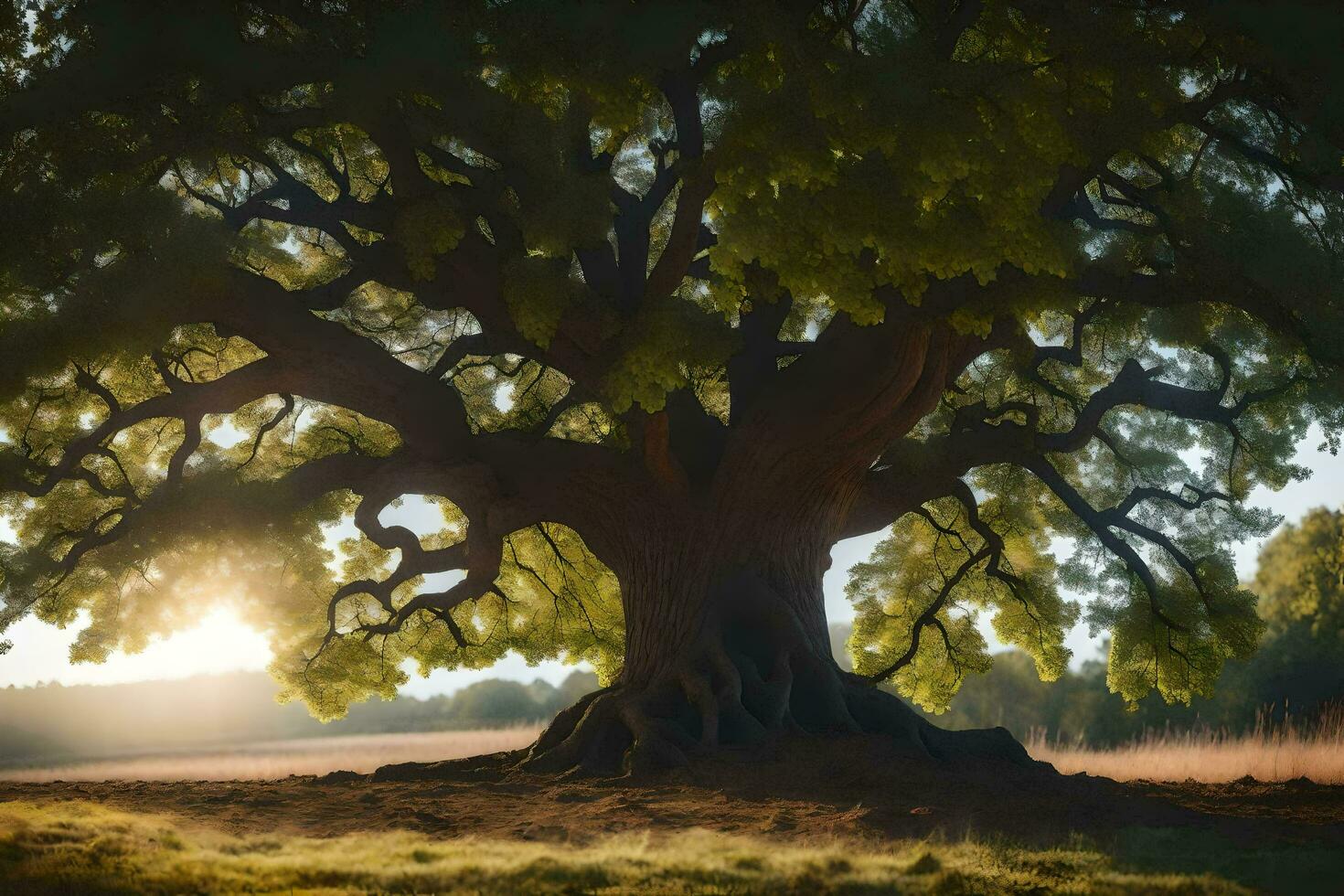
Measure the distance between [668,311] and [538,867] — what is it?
5.37 m

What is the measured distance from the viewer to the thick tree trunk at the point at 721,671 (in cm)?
1059

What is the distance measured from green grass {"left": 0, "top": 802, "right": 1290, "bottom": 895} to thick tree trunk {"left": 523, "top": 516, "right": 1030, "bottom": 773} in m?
3.83

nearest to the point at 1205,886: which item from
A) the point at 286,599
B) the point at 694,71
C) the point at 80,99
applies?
the point at 694,71

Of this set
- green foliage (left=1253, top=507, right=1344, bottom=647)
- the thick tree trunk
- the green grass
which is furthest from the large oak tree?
green foliage (left=1253, top=507, right=1344, bottom=647)

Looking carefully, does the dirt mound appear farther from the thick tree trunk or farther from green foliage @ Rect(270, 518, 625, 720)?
green foliage @ Rect(270, 518, 625, 720)

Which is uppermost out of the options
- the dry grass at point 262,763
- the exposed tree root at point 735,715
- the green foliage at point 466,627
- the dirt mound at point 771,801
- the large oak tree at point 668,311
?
the large oak tree at point 668,311

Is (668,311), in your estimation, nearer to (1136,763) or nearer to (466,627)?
(466,627)

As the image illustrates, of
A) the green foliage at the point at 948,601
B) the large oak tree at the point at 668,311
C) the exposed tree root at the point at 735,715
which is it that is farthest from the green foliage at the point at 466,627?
the exposed tree root at the point at 735,715

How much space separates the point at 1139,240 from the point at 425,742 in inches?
731

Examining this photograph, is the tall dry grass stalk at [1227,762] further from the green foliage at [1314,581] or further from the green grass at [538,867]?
the green foliage at [1314,581]

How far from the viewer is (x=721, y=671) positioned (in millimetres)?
10969

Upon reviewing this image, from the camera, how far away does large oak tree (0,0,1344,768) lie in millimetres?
8633

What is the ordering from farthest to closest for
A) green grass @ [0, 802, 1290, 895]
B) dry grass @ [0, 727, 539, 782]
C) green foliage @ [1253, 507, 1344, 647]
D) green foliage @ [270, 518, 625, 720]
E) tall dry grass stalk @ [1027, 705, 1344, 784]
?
green foliage @ [1253, 507, 1344, 647] < green foliage @ [270, 518, 625, 720] < dry grass @ [0, 727, 539, 782] < tall dry grass stalk @ [1027, 705, 1344, 784] < green grass @ [0, 802, 1290, 895]

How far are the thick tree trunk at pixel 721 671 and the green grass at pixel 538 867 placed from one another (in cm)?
383
